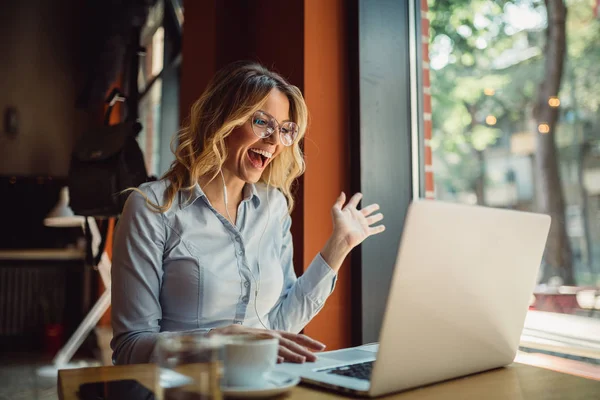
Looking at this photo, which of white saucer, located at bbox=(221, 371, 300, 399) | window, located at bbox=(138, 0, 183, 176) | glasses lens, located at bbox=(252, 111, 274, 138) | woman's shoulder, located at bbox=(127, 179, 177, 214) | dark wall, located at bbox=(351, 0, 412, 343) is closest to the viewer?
white saucer, located at bbox=(221, 371, 300, 399)

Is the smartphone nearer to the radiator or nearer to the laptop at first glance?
the laptop

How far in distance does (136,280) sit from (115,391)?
51 cm

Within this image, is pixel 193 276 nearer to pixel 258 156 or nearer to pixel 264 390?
pixel 258 156

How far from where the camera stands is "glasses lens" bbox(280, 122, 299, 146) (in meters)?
1.50

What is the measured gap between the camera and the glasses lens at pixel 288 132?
150cm

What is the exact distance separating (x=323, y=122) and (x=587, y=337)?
0.99 m

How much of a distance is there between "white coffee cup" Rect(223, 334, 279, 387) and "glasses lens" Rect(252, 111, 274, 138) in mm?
799

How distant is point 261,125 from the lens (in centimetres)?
147

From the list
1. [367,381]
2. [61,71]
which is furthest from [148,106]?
[367,381]

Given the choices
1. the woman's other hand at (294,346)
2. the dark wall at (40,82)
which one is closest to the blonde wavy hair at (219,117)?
the woman's other hand at (294,346)

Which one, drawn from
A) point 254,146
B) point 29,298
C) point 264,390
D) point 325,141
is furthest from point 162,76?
point 264,390

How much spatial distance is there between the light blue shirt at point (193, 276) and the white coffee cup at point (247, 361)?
0.47m

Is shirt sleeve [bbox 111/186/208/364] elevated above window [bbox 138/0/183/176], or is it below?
below

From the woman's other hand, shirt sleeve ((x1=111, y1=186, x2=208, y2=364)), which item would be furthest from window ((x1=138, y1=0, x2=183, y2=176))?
the woman's other hand
